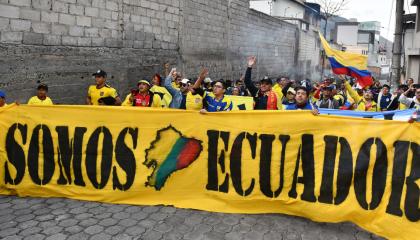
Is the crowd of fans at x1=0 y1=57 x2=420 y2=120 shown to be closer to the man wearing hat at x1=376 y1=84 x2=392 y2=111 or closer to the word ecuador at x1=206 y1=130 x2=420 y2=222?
the man wearing hat at x1=376 y1=84 x2=392 y2=111

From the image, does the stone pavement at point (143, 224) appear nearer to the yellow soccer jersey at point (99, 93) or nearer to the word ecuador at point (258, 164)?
the word ecuador at point (258, 164)

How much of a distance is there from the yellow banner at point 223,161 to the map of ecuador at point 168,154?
0.01 metres

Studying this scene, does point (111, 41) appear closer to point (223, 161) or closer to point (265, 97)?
point (265, 97)

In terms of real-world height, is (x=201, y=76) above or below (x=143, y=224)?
above

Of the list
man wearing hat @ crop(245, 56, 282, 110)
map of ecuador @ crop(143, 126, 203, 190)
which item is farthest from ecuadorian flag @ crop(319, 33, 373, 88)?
map of ecuador @ crop(143, 126, 203, 190)

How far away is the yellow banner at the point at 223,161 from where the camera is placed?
14.1 ft

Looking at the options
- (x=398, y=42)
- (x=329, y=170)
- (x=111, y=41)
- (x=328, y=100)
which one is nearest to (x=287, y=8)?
(x=398, y=42)

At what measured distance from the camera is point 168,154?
5.10 m

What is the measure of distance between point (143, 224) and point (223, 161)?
4.03 feet

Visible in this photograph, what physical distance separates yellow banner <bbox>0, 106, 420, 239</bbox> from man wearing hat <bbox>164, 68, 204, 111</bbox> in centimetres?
160

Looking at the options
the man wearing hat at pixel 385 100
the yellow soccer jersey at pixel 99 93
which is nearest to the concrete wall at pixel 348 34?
the man wearing hat at pixel 385 100

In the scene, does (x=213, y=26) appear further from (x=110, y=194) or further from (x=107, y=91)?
(x=110, y=194)

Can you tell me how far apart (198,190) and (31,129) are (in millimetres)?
2440

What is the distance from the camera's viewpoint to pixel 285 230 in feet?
14.5
